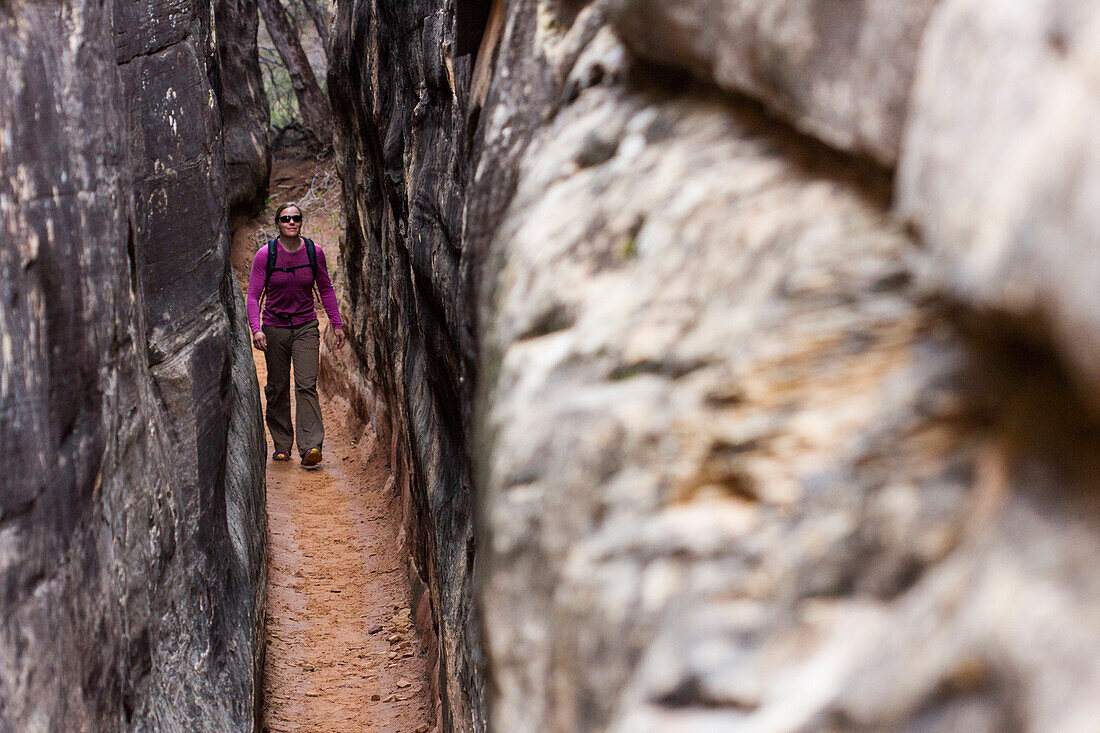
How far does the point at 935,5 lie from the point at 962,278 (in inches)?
16.3

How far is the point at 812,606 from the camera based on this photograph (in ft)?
4.02

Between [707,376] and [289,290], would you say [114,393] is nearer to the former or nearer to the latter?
[707,376]

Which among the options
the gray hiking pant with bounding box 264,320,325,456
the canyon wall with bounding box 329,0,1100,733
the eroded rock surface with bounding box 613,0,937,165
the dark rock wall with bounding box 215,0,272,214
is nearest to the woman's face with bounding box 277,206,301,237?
the gray hiking pant with bounding box 264,320,325,456

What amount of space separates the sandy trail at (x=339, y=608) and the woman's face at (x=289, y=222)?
240 centimetres

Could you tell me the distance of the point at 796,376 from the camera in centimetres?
133

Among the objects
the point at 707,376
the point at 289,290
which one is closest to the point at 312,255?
the point at 289,290

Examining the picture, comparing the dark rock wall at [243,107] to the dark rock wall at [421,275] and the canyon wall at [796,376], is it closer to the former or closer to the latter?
the dark rock wall at [421,275]

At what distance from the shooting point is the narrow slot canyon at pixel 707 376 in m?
1.03

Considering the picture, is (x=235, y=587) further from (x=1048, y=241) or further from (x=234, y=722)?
(x=1048, y=241)

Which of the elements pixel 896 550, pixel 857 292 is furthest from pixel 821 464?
pixel 857 292

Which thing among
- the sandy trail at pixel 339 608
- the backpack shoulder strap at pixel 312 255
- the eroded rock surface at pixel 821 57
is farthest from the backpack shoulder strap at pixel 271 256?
the eroded rock surface at pixel 821 57

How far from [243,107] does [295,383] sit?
28.4 feet

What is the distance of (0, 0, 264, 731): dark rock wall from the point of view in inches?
103

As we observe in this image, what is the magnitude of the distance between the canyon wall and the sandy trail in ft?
12.0
